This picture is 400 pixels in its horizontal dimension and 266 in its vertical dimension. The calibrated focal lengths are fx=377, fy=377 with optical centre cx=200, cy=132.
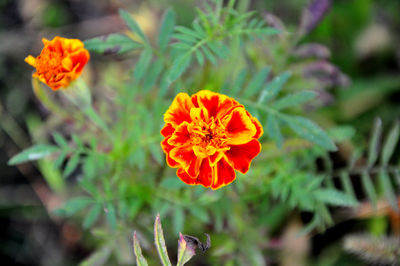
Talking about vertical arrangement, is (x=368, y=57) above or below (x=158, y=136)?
above

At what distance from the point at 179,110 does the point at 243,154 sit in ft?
0.79

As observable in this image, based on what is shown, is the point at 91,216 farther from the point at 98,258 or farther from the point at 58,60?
the point at 58,60

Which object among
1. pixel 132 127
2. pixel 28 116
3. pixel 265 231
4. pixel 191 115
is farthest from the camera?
pixel 28 116

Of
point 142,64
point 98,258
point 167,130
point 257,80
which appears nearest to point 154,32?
point 142,64

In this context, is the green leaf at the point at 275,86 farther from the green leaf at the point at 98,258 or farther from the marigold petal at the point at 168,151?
the green leaf at the point at 98,258

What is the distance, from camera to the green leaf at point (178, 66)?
1231 mm

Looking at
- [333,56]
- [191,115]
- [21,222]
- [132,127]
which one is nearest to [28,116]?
[21,222]

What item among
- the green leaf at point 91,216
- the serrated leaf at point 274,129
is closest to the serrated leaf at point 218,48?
the serrated leaf at point 274,129

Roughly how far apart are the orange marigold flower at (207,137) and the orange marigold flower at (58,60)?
42 cm

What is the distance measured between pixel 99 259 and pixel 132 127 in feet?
2.01

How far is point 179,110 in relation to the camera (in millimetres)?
1132

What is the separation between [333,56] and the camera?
8.09 ft

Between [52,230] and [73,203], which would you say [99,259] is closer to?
[73,203]

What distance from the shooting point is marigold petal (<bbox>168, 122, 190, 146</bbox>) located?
1084 mm
